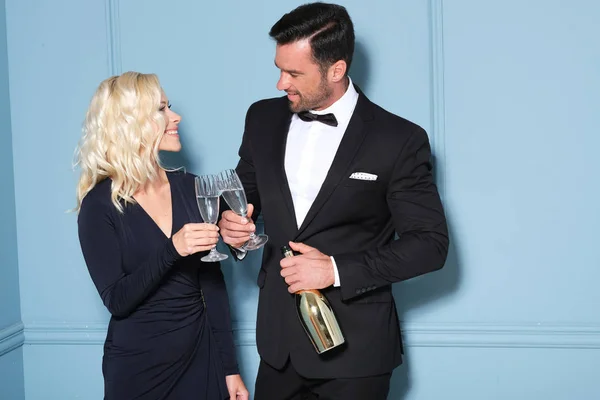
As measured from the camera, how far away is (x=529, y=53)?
310 centimetres

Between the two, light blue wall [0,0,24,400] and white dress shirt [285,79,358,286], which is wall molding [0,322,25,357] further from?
white dress shirt [285,79,358,286]

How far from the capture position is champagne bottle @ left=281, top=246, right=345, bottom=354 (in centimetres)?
239

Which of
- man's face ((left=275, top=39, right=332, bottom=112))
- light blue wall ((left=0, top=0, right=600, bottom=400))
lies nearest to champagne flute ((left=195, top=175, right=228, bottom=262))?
man's face ((left=275, top=39, right=332, bottom=112))

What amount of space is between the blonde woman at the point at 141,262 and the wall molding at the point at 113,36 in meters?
0.82

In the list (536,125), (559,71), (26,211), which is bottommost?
(26,211)

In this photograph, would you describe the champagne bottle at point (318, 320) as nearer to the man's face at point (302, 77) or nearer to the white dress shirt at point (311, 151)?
the white dress shirt at point (311, 151)

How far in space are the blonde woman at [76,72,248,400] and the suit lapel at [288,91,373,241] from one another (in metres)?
0.39

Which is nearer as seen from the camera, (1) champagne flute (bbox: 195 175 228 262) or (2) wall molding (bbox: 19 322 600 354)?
(1) champagne flute (bbox: 195 175 228 262)

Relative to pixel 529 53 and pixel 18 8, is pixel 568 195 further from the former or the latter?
pixel 18 8

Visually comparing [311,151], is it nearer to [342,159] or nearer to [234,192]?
[342,159]

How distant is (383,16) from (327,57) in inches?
26.8

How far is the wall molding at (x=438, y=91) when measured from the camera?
3.12 metres

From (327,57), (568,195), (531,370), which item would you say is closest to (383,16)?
(327,57)

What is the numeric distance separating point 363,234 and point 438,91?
2.86 feet
